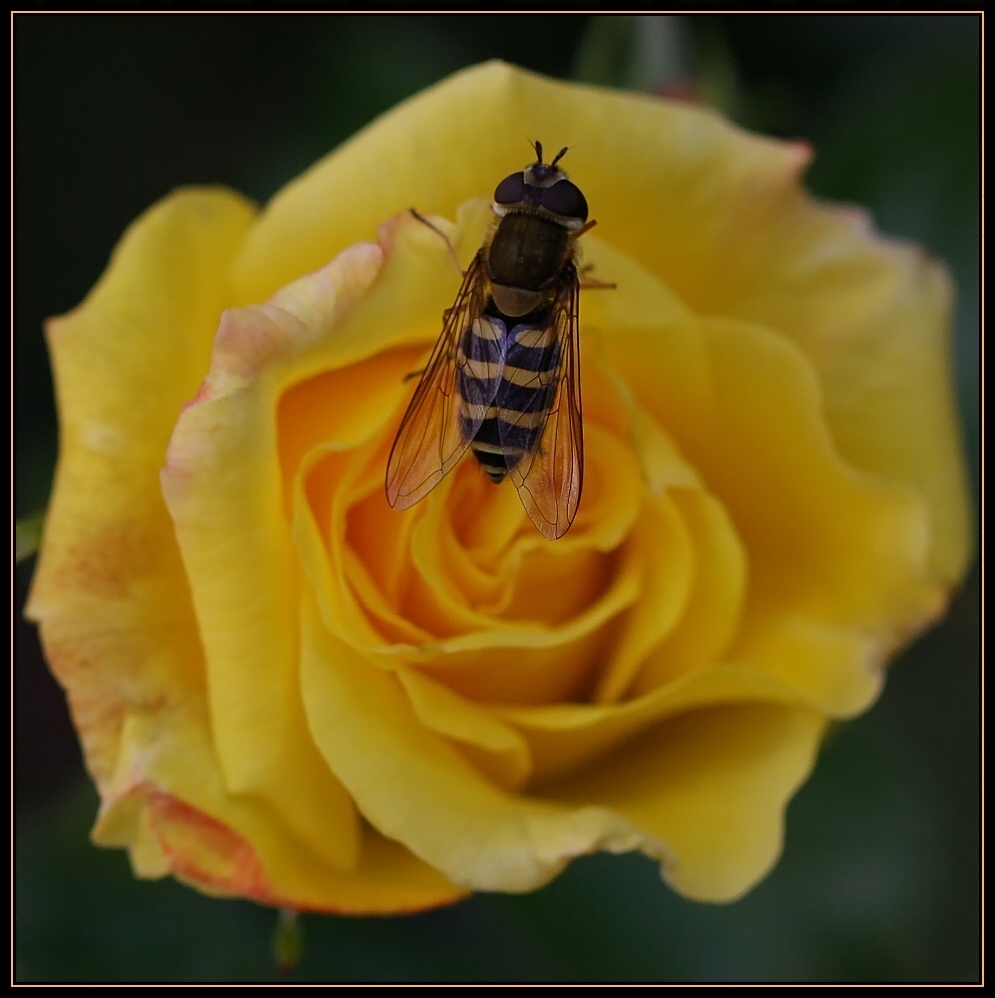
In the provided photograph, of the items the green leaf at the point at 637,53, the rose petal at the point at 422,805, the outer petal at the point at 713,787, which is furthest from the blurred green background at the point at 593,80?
the rose petal at the point at 422,805

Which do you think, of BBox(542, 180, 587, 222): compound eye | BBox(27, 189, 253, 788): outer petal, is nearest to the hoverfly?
BBox(542, 180, 587, 222): compound eye

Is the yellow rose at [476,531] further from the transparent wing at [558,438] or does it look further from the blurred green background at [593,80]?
the blurred green background at [593,80]

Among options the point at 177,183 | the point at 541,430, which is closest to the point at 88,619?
the point at 541,430

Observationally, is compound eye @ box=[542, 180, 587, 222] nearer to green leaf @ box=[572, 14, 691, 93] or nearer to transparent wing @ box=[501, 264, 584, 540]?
transparent wing @ box=[501, 264, 584, 540]

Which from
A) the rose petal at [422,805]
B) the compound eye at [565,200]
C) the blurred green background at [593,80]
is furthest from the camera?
the blurred green background at [593,80]

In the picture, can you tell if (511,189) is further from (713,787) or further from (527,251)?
(713,787)

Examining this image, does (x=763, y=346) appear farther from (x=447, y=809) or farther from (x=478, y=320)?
(x=447, y=809)
